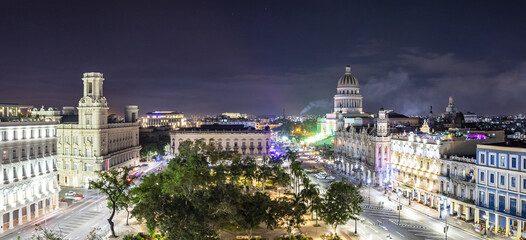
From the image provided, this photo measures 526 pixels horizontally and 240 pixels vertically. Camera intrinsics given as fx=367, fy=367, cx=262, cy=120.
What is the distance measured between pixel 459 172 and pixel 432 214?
982cm

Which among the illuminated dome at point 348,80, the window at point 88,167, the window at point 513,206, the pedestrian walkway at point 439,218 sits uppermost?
the illuminated dome at point 348,80

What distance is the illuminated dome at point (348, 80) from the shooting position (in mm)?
187625

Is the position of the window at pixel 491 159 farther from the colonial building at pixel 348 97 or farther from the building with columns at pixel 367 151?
the colonial building at pixel 348 97

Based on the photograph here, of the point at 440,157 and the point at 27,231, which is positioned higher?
the point at 440,157

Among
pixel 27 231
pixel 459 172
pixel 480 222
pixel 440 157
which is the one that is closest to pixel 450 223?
pixel 480 222

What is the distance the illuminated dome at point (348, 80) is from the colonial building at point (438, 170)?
94.6 m

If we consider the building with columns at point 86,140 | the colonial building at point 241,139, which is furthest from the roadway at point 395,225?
the colonial building at point 241,139

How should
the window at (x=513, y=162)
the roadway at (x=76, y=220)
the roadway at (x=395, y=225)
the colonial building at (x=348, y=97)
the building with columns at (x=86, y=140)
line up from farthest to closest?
the colonial building at (x=348, y=97) < the building with columns at (x=86, y=140) < the roadway at (x=76, y=220) < the roadway at (x=395, y=225) < the window at (x=513, y=162)

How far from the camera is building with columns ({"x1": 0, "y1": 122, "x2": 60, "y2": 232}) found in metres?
62.0

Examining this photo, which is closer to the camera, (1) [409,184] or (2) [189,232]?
(2) [189,232]

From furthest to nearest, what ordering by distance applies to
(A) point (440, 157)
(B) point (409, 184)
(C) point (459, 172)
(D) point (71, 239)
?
(B) point (409, 184), (A) point (440, 157), (C) point (459, 172), (D) point (71, 239)

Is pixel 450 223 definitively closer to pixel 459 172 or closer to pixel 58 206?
pixel 459 172

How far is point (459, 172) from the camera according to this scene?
70.6 metres

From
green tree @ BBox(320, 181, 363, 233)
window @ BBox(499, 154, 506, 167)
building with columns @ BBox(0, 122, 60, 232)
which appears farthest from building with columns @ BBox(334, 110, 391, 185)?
building with columns @ BBox(0, 122, 60, 232)
